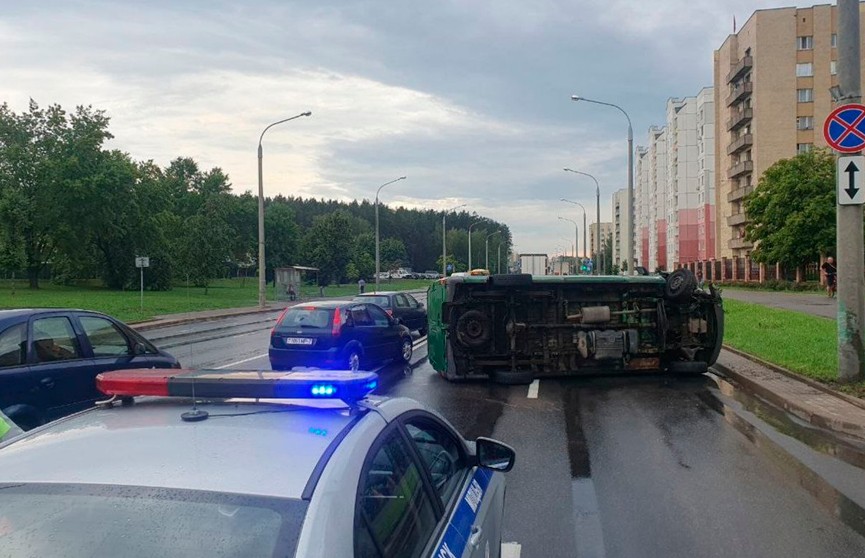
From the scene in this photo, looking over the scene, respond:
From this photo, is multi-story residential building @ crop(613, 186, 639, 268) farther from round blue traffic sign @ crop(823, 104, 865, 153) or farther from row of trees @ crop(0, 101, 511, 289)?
round blue traffic sign @ crop(823, 104, 865, 153)

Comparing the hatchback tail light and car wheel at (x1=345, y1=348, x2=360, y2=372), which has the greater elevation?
the hatchback tail light

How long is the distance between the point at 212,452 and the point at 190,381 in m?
0.64

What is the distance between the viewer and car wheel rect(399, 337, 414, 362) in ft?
51.1

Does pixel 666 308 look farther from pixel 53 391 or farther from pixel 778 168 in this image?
pixel 778 168

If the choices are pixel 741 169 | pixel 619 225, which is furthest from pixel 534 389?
pixel 619 225

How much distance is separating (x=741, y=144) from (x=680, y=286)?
6531 cm

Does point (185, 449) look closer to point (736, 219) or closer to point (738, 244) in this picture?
point (736, 219)

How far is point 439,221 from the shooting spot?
162 m

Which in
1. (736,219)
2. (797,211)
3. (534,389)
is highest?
(736,219)

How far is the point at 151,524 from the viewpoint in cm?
204

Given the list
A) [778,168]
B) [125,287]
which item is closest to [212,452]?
[778,168]

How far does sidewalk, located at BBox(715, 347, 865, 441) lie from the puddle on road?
12cm

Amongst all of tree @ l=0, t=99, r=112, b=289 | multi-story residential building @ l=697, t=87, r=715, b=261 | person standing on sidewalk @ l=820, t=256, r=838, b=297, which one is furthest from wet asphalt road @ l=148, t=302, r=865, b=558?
multi-story residential building @ l=697, t=87, r=715, b=261

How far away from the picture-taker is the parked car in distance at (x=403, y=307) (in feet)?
65.5
